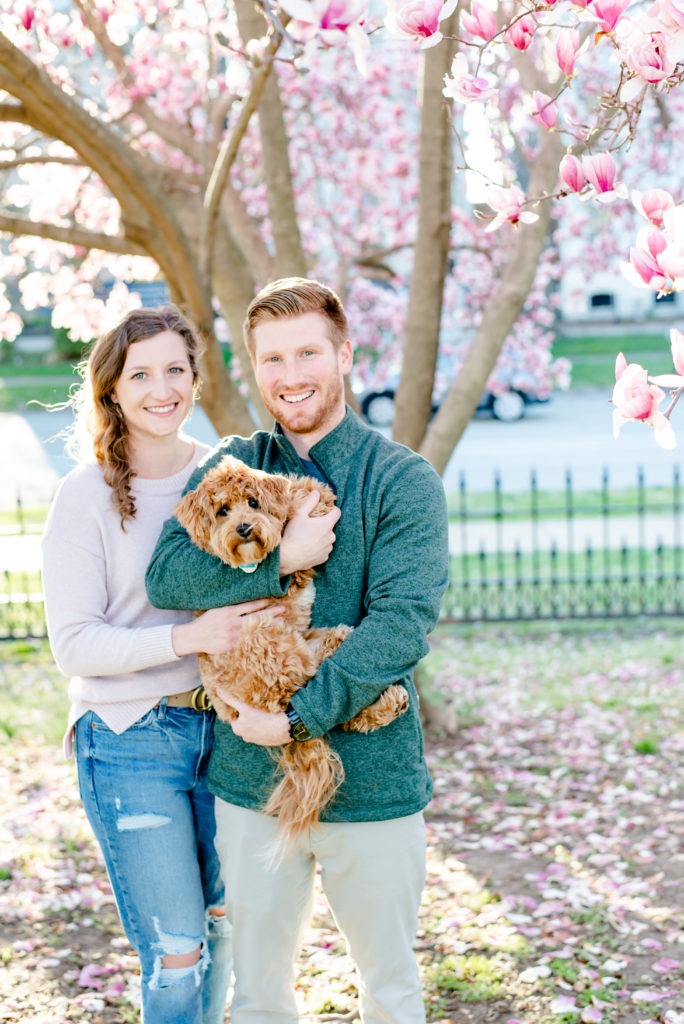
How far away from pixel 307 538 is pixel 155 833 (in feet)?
2.77

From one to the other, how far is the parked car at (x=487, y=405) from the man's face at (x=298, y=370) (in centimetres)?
1617

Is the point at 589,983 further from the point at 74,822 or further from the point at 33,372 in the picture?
the point at 33,372

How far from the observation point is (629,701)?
6535 mm

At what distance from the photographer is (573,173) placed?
2.68m

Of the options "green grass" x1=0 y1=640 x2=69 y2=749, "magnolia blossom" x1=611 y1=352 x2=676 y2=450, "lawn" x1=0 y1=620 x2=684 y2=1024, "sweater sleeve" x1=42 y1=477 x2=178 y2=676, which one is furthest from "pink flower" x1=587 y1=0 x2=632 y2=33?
"green grass" x1=0 y1=640 x2=69 y2=749

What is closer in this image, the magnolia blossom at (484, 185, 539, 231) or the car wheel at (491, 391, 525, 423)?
the magnolia blossom at (484, 185, 539, 231)

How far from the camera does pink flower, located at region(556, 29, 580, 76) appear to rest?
8.55ft

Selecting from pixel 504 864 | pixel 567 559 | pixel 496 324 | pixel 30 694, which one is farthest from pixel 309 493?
pixel 567 559

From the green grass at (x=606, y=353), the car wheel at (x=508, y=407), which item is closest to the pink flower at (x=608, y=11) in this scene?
the car wheel at (x=508, y=407)

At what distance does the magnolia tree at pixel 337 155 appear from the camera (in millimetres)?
2570

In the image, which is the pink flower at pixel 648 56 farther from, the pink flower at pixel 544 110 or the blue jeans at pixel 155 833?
the blue jeans at pixel 155 833

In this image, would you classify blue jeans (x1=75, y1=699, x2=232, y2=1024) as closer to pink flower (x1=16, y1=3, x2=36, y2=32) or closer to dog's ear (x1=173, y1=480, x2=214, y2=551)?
dog's ear (x1=173, y1=480, x2=214, y2=551)

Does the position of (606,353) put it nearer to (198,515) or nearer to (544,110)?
(544,110)

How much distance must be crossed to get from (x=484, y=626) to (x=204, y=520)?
6374 mm
